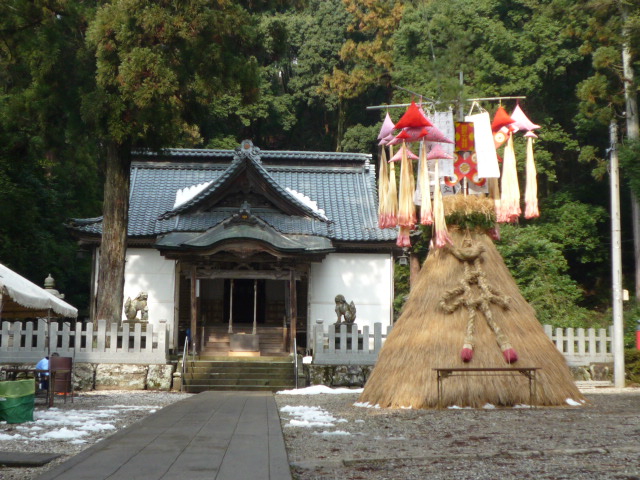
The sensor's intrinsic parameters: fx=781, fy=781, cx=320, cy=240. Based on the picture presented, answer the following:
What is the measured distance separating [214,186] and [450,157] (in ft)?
39.1

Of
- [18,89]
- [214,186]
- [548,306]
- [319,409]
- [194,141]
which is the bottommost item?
[319,409]

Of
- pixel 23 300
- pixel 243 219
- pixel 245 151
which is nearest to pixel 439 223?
pixel 23 300

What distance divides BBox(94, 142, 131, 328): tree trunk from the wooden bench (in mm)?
10509

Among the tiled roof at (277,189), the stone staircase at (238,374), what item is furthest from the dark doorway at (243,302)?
the stone staircase at (238,374)

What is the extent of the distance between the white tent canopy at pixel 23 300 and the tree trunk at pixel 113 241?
4.87 meters

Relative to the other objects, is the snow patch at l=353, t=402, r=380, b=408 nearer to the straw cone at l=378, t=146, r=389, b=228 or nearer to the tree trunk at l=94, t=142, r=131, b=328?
the straw cone at l=378, t=146, r=389, b=228

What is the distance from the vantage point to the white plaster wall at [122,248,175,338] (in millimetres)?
23094

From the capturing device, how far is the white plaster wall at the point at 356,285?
23641 mm

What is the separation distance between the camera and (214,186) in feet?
75.9

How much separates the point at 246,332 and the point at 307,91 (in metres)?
20.3

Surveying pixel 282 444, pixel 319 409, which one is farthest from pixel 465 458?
pixel 319 409

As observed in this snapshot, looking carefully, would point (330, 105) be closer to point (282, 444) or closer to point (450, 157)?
point (450, 157)

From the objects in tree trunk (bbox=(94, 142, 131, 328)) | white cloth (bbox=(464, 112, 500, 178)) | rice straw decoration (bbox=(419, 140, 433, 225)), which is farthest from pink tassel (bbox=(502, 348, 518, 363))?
tree trunk (bbox=(94, 142, 131, 328))

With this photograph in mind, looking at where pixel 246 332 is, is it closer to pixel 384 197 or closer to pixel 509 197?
pixel 384 197
